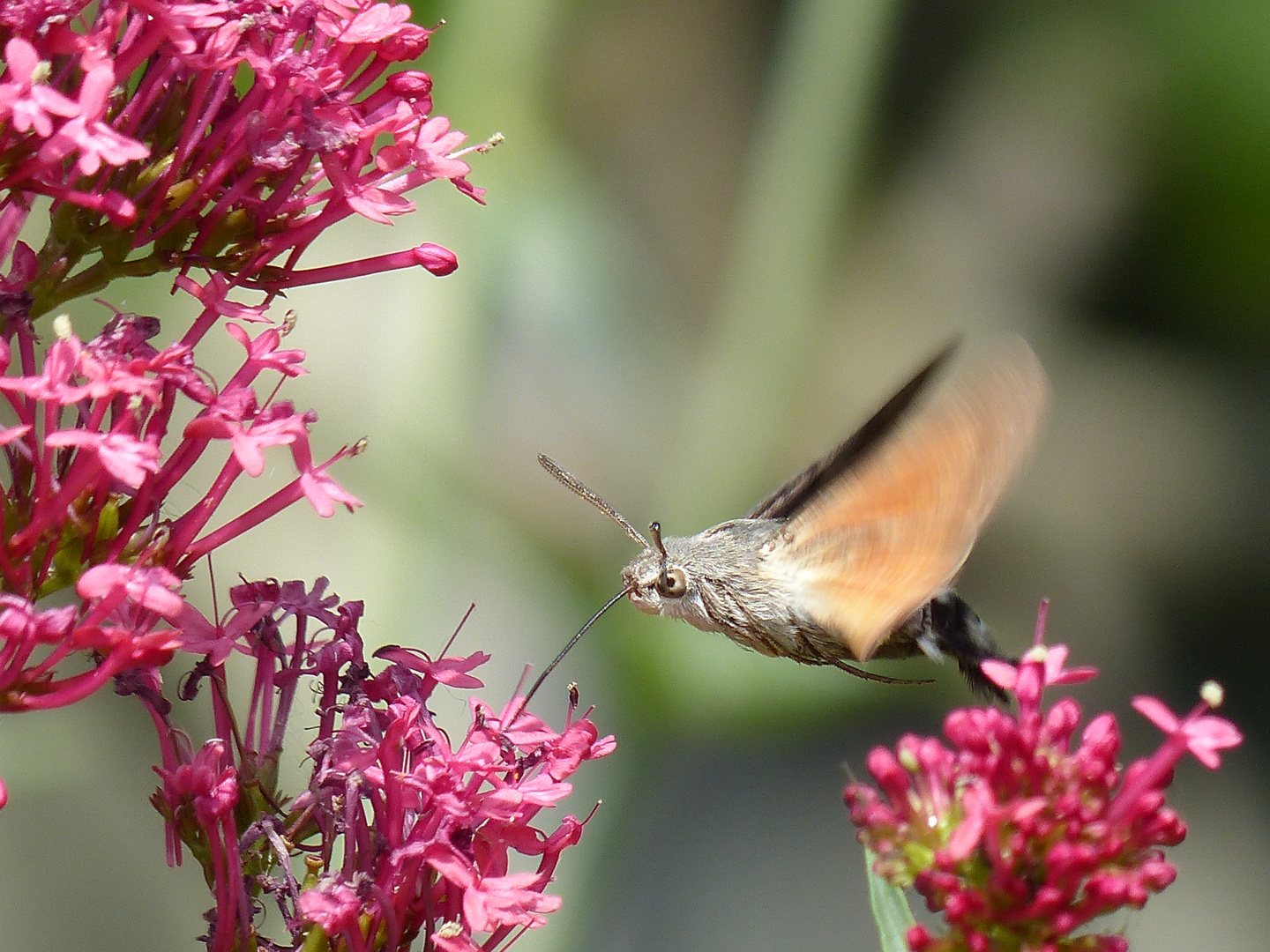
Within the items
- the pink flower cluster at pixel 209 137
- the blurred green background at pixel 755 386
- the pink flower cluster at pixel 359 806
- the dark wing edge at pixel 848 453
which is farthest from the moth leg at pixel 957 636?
the blurred green background at pixel 755 386

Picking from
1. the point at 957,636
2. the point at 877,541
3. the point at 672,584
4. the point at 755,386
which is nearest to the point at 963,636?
the point at 957,636

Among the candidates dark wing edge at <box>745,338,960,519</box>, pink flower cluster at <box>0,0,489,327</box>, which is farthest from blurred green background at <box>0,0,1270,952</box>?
pink flower cluster at <box>0,0,489,327</box>

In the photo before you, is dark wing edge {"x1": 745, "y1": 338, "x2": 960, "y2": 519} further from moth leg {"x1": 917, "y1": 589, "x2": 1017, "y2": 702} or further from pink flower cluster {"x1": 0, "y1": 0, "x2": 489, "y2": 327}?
pink flower cluster {"x1": 0, "y1": 0, "x2": 489, "y2": 327}

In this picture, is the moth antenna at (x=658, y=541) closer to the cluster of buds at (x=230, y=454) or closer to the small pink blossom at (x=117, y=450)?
the cluster of buds at (x=230, y=454)

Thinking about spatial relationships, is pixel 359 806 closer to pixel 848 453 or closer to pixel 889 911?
pixel 889 911

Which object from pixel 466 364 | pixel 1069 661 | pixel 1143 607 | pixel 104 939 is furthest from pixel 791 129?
pixel 104 939

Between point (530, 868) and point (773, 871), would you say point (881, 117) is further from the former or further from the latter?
point (530, 868)
